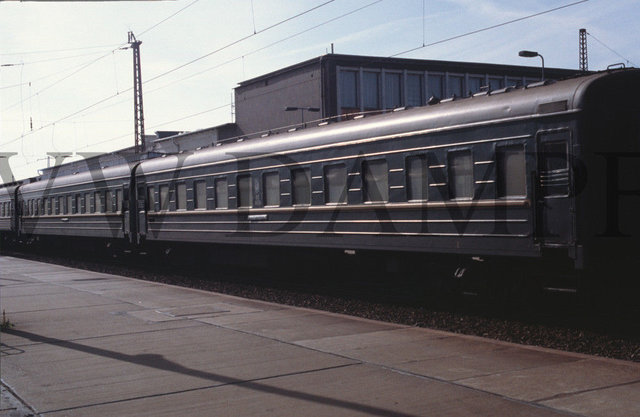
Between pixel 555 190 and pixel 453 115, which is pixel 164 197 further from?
pixel 555 190

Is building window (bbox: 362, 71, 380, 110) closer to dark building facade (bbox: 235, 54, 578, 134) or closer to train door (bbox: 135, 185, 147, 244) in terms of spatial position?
dark building facade (bbox: 235, 54, 578, 134)

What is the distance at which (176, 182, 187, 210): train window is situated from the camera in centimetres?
2081

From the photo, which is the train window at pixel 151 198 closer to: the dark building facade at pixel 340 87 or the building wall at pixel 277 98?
the dark building facade at pixel 340 87

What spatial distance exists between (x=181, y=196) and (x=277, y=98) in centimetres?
3255

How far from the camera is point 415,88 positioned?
55.1 meters

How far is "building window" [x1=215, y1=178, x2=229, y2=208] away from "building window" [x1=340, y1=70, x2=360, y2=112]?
107 feet

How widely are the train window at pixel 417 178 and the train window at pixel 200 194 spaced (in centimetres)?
811

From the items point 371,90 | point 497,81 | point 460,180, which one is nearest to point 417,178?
point 460,180

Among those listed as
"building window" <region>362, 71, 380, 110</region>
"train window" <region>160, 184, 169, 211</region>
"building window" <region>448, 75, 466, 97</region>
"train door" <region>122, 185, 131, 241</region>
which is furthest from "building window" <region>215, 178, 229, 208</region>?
"building window" <region>448, 75, 466, 97</region>

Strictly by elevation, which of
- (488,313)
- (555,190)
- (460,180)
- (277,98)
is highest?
(277,98)

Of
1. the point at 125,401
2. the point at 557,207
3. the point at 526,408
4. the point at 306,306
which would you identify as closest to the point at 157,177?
the point at 306,306

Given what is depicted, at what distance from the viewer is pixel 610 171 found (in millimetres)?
10195

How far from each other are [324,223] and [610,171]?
6.05 m

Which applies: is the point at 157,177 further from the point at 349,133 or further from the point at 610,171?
the point at 610,171
